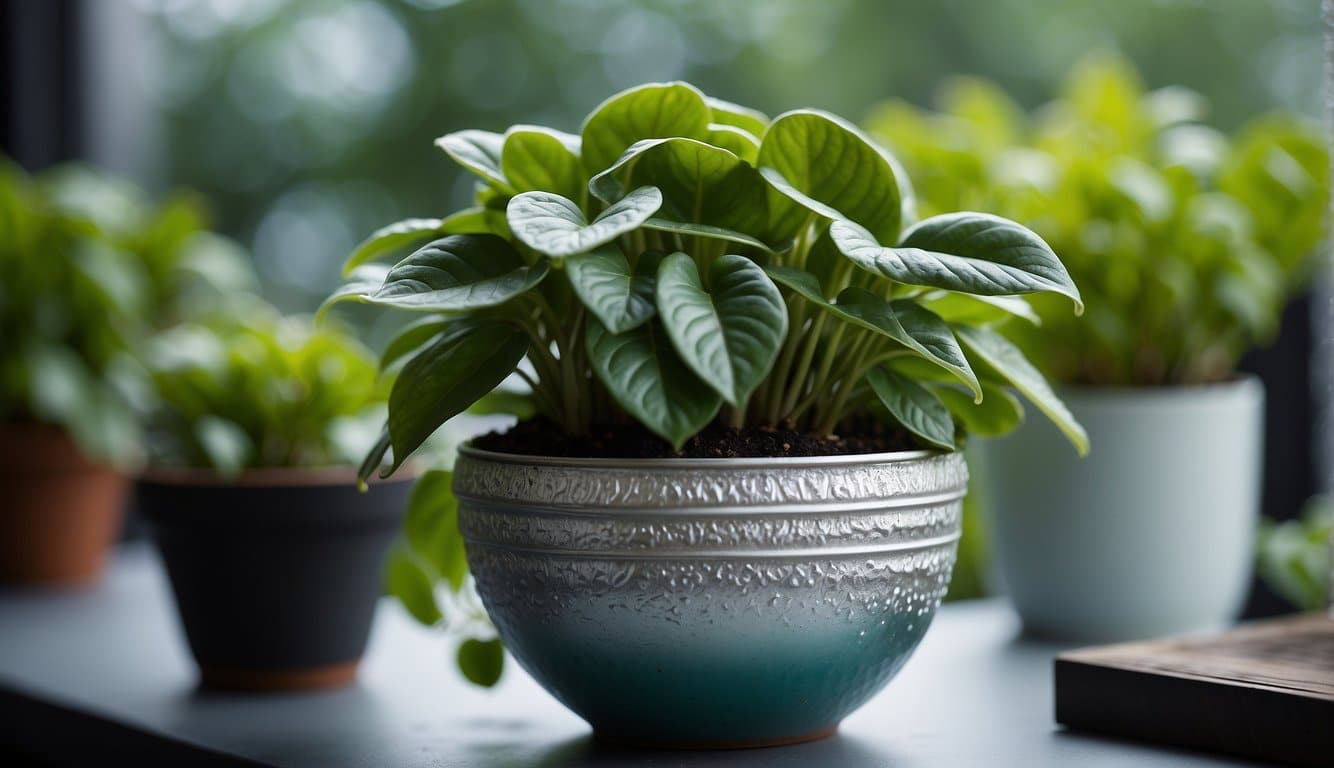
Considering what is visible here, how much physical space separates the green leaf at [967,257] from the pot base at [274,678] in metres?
0.59

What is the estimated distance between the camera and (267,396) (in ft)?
3.61

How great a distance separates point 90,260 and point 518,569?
1.05 meters

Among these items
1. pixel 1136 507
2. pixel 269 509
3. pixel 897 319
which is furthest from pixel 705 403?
pixel 1136 507

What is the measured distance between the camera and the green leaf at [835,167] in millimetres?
712

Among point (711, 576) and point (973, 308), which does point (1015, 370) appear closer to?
point (973, 308)

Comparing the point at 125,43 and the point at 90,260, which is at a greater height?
the point at 125,43

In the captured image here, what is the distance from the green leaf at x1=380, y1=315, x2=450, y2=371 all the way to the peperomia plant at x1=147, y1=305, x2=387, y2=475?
0.78ft

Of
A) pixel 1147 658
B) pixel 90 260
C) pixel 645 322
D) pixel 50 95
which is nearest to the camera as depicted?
pixel 645 322

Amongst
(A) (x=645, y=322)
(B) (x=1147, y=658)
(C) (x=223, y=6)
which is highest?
(C) (x=223, y=6)

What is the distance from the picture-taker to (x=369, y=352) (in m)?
1.20

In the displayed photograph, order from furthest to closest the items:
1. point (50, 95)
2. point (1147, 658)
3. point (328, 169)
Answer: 1. point (328, 169)
2. point (50, 95)
3. point (1147, 658)

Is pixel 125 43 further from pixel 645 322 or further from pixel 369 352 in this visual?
pixel 645 322

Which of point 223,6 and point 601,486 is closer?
point 601,486

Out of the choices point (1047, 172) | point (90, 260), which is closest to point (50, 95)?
point (90, 260)
